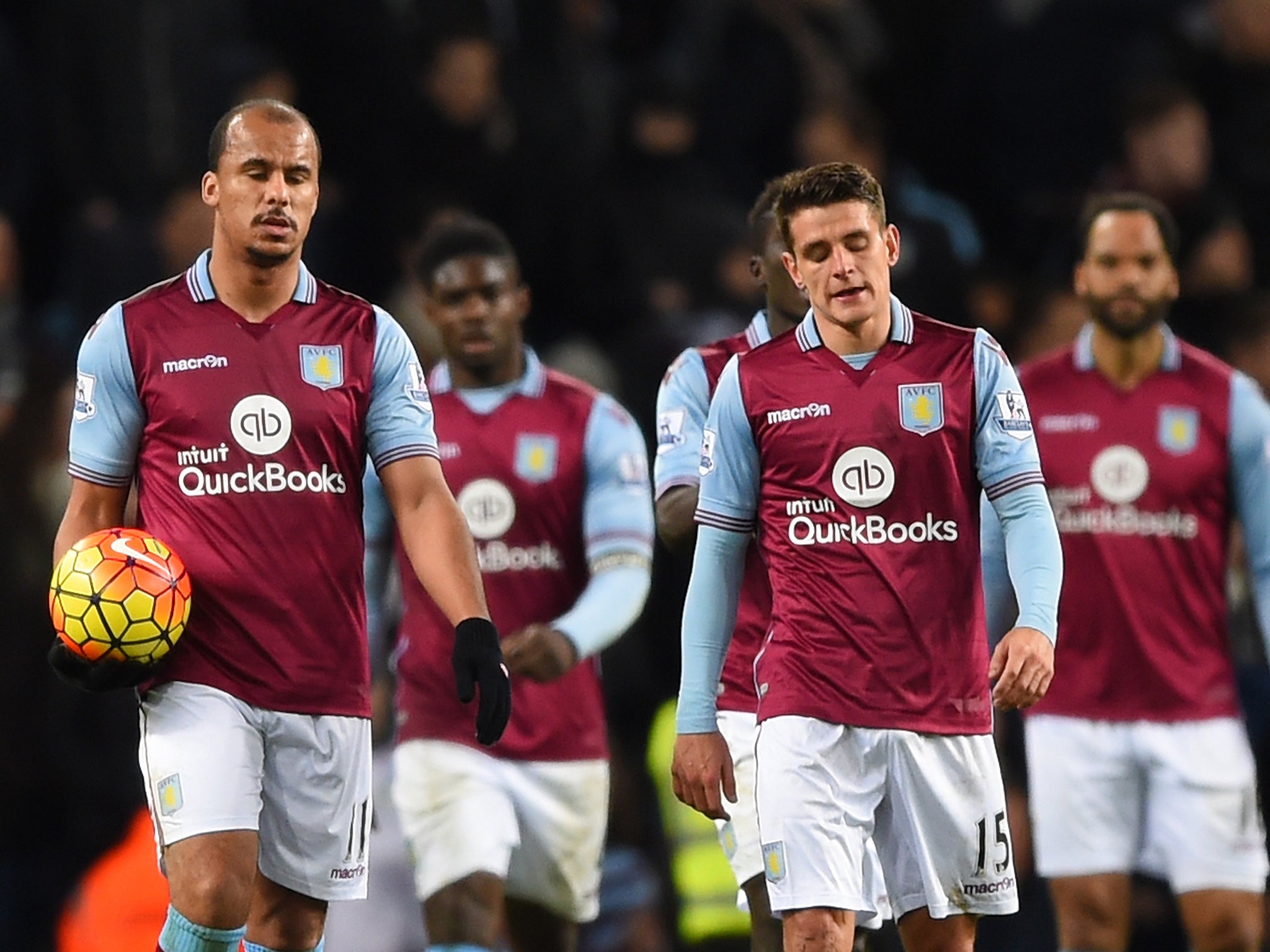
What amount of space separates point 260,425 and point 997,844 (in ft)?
7.05

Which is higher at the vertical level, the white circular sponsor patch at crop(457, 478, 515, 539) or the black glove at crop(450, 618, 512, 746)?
the white circular sponsor patch at crop(457, 478, 515, 539)

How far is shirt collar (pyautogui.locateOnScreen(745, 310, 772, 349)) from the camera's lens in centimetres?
724

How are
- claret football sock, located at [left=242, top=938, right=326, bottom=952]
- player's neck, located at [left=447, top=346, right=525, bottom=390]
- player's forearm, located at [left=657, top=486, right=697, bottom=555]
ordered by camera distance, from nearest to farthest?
claret football sock, located at [left=242, top=938, right=326, bottom=952]
player's forearm, located at [left=657, top=486, right=697, bottom=555]
player's neck, located at [left=447, top=346, right=525, bottom=390]

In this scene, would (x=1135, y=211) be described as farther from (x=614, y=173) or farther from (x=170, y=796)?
(x=614, y=173)

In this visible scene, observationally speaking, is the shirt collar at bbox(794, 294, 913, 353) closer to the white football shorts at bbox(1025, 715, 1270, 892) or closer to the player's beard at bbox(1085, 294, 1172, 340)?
the player's beard at bbox(1085, 294, 1172, 340)

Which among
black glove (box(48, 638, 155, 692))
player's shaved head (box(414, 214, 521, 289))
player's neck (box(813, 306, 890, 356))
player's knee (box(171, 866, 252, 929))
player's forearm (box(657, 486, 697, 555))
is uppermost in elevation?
player's shaved head (box(414, 214, 521, 289))

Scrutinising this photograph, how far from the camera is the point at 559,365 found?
10875 mm

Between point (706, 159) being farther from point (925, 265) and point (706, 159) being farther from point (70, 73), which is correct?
point (70, 73)

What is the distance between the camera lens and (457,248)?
826 cm

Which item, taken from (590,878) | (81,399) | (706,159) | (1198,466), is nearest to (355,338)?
(81,399)

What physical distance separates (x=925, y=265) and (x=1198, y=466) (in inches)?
141

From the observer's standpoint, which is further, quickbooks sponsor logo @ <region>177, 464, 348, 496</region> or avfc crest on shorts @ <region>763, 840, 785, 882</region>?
quickbooks sponsor logo @ <region>177, 464, 348, 496</region>

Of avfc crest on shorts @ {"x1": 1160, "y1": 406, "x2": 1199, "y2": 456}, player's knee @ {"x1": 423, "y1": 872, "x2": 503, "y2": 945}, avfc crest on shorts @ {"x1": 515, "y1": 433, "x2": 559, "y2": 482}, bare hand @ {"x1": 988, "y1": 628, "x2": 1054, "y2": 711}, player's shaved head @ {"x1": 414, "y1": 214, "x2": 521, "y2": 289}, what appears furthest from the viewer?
player's shaved head @ {"x1": 414, "y1": 214, "x2": 521, "y2": 289}

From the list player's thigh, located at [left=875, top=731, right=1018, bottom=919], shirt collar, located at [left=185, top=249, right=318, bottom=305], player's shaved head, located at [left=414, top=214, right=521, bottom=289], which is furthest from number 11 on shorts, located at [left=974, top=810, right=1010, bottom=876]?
player's shaved head, located at [left=414, top=214, right=521, bottom=289]
